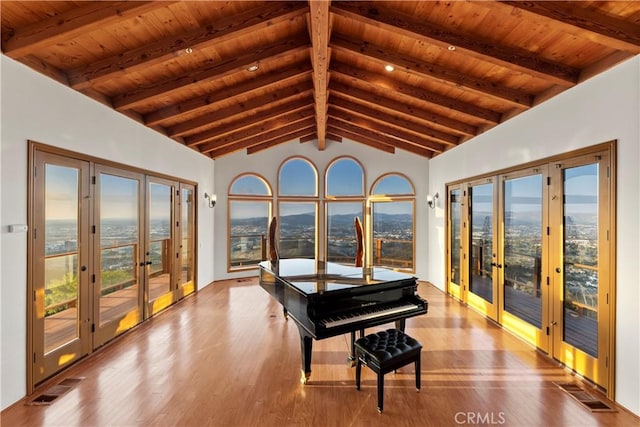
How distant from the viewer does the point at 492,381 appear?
2.89 metres

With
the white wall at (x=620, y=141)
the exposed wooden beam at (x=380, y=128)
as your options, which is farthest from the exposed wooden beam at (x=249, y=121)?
the white wall at (x=620, y=141)

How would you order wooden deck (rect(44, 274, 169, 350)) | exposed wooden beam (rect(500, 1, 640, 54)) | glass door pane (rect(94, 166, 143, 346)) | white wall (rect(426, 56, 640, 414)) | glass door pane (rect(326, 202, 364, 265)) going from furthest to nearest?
glass door pane (rect(326, 202, 364, 265)) < glass door pane (rect(94, 166, 143, 346)) < wooden deck (rect(44, 274, 169, 350)) < white wall (rect(426, 56, 640, 414)) < exposed wooden beam (rect(500, 1, 640, 54))

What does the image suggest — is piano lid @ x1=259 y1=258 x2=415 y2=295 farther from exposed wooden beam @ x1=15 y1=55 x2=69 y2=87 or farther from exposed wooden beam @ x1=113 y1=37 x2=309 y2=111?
exposed wooden beam @ x1=15 y1=55 x2=69 y2=87

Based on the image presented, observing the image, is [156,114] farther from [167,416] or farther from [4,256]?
[167,416]

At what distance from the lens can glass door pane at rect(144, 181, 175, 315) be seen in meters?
4.65

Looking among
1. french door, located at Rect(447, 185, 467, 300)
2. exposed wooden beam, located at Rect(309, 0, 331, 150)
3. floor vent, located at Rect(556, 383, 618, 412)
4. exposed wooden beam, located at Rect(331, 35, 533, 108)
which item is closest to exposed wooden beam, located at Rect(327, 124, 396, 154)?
french door, located at Rect(447, 185, 467, 300)

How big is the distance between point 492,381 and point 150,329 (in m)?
4.32

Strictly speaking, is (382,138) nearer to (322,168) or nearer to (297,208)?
(322,168)

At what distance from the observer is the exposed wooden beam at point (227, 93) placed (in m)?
4.30

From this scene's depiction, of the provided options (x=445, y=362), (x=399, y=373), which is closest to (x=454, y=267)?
(x=445, y=362)

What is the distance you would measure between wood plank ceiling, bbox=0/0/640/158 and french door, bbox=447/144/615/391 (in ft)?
3.22

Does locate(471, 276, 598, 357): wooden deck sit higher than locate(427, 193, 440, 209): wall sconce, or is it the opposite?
Answer: locate(427, 193, 440, 209): wall sconce

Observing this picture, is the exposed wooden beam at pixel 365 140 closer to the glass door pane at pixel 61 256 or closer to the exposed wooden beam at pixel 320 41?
the exposed wooden beam at pixel 320 41

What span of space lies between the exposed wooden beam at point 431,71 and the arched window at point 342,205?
4091mm
